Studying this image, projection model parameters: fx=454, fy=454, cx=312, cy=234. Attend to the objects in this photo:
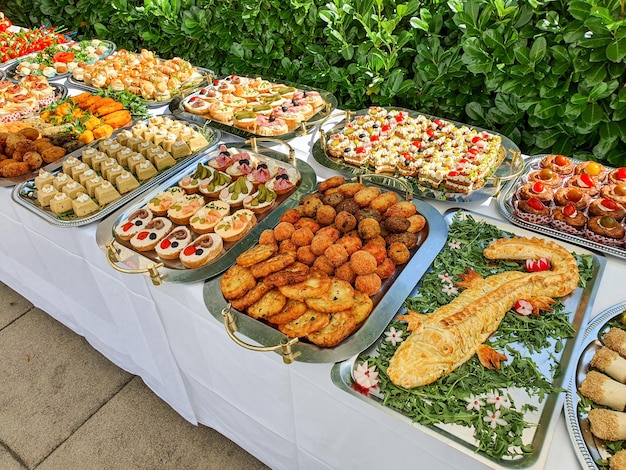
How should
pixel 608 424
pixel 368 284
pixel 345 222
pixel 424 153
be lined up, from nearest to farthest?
1. pixel 608 424
2. pixel 368 284
3. pixel 345 222
4. pixel 424 153

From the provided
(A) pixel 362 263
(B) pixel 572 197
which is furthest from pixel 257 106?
(B) pixel 572 197

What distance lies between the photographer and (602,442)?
44.6 inches

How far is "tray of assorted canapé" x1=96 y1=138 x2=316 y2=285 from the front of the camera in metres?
1.78

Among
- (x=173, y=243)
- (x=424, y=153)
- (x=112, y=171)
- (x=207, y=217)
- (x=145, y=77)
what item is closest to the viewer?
(x=173, y=243)

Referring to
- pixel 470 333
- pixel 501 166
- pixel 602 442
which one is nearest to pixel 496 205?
pixel 501 166

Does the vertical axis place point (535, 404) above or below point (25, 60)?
below

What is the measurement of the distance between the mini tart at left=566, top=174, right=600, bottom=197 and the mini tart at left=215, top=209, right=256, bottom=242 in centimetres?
134

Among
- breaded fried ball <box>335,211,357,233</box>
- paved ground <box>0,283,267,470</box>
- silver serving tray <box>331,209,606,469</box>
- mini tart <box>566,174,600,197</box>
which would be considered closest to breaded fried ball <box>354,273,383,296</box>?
silver serving tray <box>331,209,606,469</box>

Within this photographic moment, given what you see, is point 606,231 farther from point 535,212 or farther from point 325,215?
point 325,215

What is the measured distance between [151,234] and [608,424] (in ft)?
5.50

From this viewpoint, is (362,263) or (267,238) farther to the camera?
(267,238)

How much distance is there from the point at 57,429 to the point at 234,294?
166cm

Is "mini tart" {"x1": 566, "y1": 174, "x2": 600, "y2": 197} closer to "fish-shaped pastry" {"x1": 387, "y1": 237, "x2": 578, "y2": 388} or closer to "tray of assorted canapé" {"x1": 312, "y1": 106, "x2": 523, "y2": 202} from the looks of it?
"tray of assorted canapé" {"x1": 312, "y1": 106, "x2": 523, "y2": 202}

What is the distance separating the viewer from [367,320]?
146 cm
